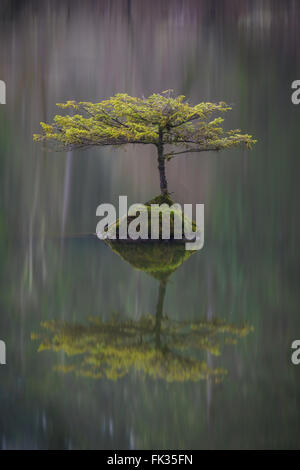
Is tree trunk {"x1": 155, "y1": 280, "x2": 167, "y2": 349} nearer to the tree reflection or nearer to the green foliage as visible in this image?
the tree reflection

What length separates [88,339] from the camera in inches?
87.4

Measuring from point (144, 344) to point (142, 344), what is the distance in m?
0.01

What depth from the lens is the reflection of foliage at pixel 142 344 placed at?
1.87m

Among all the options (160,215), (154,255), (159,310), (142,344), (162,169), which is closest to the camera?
(142,344)

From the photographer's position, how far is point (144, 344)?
2.17 meters

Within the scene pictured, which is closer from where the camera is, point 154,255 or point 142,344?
point 142,344

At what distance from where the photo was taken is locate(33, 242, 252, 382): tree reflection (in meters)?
1.87

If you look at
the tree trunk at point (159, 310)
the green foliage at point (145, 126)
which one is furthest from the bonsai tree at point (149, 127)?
the tree trunk at point (159, 310)

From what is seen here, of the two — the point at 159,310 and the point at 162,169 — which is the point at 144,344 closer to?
the point at 159,310

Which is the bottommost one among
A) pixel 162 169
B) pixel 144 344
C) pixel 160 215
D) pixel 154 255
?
pixel 144 344

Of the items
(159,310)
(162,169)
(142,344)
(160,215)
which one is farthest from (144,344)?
(162,169)

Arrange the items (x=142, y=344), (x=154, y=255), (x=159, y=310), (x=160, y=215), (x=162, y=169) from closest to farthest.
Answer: (x=142, y=344) < (x=159, y=310) < (x=154, y=255) < (x=160, y=215) < (x=162, y=169)

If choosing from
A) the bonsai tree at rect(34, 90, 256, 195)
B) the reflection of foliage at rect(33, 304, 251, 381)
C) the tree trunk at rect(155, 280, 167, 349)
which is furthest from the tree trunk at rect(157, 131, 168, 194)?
the reflection of foliage at rect(33, 304, 251, 381)

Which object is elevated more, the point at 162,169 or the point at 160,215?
the point at 162,169
